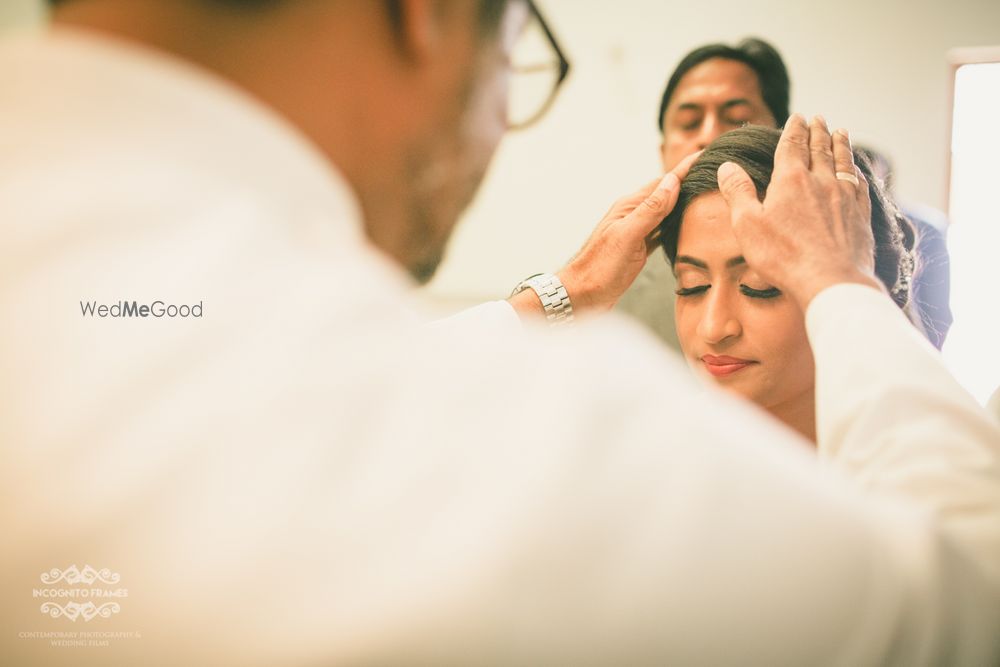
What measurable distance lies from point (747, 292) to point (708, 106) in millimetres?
437

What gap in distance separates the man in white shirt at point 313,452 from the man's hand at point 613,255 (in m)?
0.51

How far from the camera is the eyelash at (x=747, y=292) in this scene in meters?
0.85

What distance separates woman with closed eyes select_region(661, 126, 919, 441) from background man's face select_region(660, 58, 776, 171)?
168 millimetres

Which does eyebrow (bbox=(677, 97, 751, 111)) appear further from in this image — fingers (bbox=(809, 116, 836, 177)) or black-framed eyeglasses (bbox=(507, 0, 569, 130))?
black-framed eyeglasses (bbox=(507, 0, 569, 130))

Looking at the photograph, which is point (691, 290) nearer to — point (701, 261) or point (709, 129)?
point (701, 261)

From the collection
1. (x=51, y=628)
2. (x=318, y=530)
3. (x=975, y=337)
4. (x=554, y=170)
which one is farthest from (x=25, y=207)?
(x=975, y=337)

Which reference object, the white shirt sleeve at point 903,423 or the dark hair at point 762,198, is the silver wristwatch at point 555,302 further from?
the white shirt sleeve at point 903,423

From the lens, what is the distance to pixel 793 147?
2.34ft

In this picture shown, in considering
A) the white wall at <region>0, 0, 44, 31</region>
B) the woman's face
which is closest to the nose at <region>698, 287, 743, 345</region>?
the woman's face

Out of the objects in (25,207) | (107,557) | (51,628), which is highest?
(25,207)

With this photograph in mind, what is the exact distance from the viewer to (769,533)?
0.30m

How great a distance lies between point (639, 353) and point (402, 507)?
0.46 ft

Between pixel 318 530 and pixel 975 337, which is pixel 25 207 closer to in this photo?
pixel 318 530

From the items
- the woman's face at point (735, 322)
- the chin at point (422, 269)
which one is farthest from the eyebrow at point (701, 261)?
the chin at point (422, 269)
